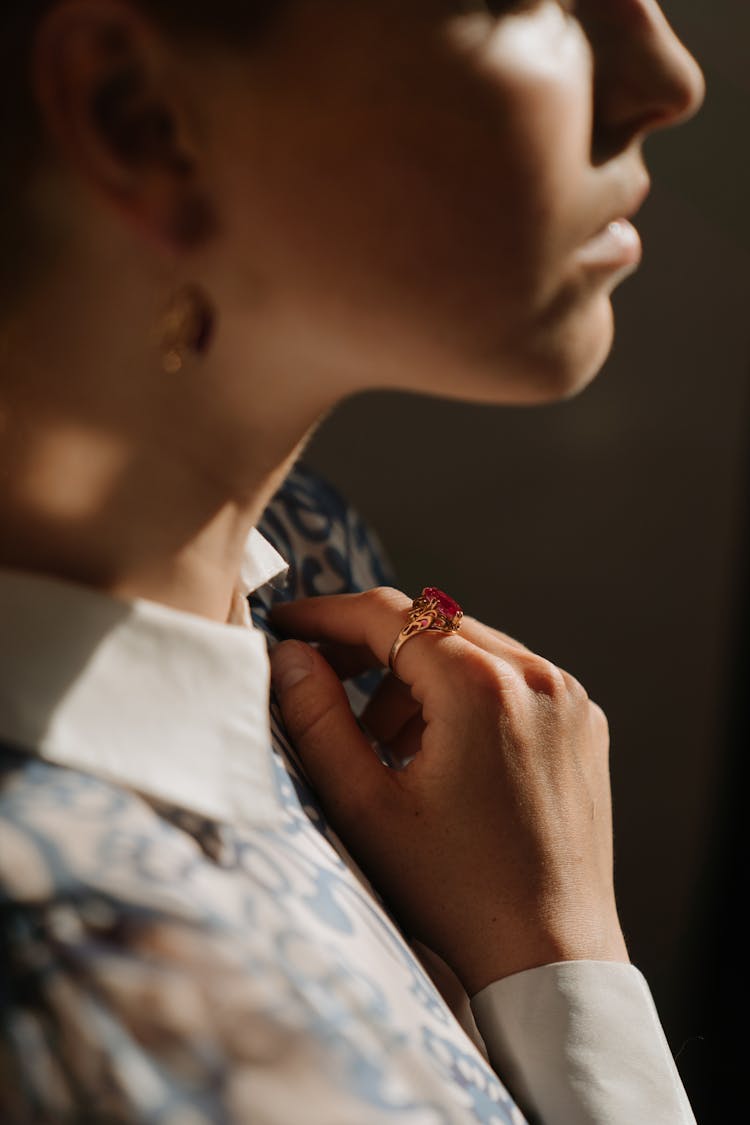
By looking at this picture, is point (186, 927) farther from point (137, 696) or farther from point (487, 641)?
point (487, 641)

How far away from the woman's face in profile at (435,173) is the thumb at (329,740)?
206 mm

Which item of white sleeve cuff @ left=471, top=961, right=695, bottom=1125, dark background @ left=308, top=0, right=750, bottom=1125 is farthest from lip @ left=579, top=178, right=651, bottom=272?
dark background @ left=308, top=0, right=750, bottom=1125

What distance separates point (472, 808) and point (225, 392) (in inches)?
10.0

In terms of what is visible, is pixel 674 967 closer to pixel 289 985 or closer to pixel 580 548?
pixel 580 548

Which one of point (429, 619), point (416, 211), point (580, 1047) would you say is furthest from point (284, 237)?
point (580, 1047)

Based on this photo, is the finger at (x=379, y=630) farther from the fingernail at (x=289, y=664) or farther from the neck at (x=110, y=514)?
the neck at (x=110, y=514)

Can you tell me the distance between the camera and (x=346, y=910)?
1.59ft

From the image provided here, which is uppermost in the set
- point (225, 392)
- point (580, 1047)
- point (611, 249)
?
point (611, 249)

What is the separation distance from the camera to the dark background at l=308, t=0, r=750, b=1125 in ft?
4.15

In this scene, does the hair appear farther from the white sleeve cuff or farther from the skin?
the white sleeve cuff

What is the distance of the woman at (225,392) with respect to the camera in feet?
1.26

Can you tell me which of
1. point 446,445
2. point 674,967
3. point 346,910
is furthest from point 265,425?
point 674,967

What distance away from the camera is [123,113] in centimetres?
44

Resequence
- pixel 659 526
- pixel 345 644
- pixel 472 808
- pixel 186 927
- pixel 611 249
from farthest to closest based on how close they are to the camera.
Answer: pixel 659 526
pixel 345 644
pixel 472 808
pixel 611 249
pixel 186 927
